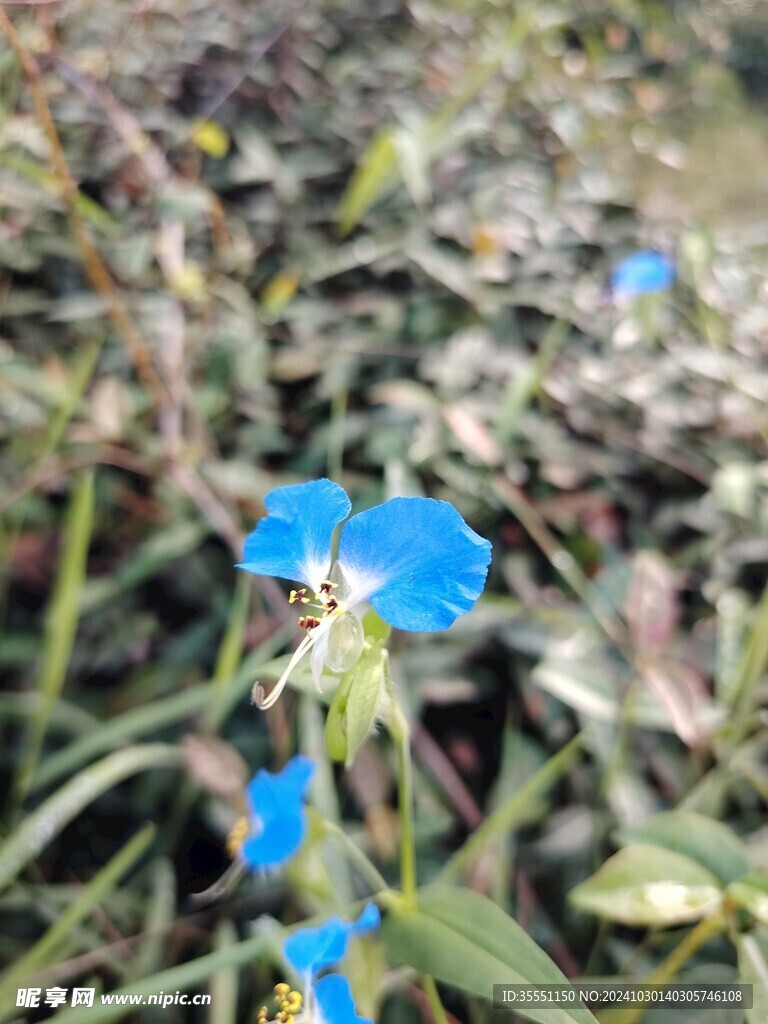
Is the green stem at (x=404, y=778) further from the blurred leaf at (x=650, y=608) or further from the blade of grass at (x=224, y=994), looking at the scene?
the blurred leaf at (x=650, y=608)

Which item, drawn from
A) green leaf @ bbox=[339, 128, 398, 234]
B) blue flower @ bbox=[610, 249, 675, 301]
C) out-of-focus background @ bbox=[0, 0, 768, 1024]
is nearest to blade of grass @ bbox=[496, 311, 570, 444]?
out-of-focus background @ bbox=[0, 0, 768, 1024]

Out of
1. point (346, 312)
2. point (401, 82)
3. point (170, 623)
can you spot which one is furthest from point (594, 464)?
point (401, 82)

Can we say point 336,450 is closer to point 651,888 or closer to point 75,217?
point 75,217

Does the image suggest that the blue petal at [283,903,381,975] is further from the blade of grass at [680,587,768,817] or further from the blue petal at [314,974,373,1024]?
the blade of grass at [680,587,768,817]

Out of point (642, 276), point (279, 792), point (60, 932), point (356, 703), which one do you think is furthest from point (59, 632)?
point (642, 276)

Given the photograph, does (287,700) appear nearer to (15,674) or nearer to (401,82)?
(15,674)

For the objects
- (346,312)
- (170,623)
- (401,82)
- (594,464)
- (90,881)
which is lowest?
(90,881)

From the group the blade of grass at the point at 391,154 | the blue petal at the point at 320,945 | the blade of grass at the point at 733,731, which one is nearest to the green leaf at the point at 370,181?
the blade of grass at the point at 391,154
